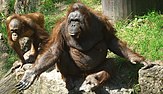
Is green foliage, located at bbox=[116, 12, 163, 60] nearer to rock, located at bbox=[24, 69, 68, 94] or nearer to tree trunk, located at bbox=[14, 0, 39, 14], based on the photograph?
rock, located at bbox=[24, 69, 68, 94]

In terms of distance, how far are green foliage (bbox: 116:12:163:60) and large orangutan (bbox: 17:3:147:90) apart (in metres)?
0.56

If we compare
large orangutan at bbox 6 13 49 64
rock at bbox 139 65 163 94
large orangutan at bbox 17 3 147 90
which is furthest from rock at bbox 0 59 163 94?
large orangutan at bbox 6 13 49 64

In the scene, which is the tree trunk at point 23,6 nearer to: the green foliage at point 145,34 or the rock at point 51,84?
the green foliage at point 145,34

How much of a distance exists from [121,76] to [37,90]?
3.61 ft

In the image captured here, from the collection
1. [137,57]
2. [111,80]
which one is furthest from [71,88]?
[137,57]

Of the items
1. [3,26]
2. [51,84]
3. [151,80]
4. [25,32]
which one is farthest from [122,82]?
[3,26]

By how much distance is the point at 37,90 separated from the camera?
523 cm

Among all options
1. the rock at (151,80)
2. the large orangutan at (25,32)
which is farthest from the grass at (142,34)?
the large orangutan at (25,32)

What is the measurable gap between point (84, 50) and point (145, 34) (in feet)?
4.19

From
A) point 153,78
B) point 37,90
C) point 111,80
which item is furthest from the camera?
point 37,90

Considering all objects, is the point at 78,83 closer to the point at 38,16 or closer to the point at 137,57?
the point at 137,57

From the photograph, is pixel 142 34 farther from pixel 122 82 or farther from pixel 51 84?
pixel 51 84

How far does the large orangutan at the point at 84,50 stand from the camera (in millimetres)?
4434

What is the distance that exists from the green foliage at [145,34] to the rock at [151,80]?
54 centimetres
